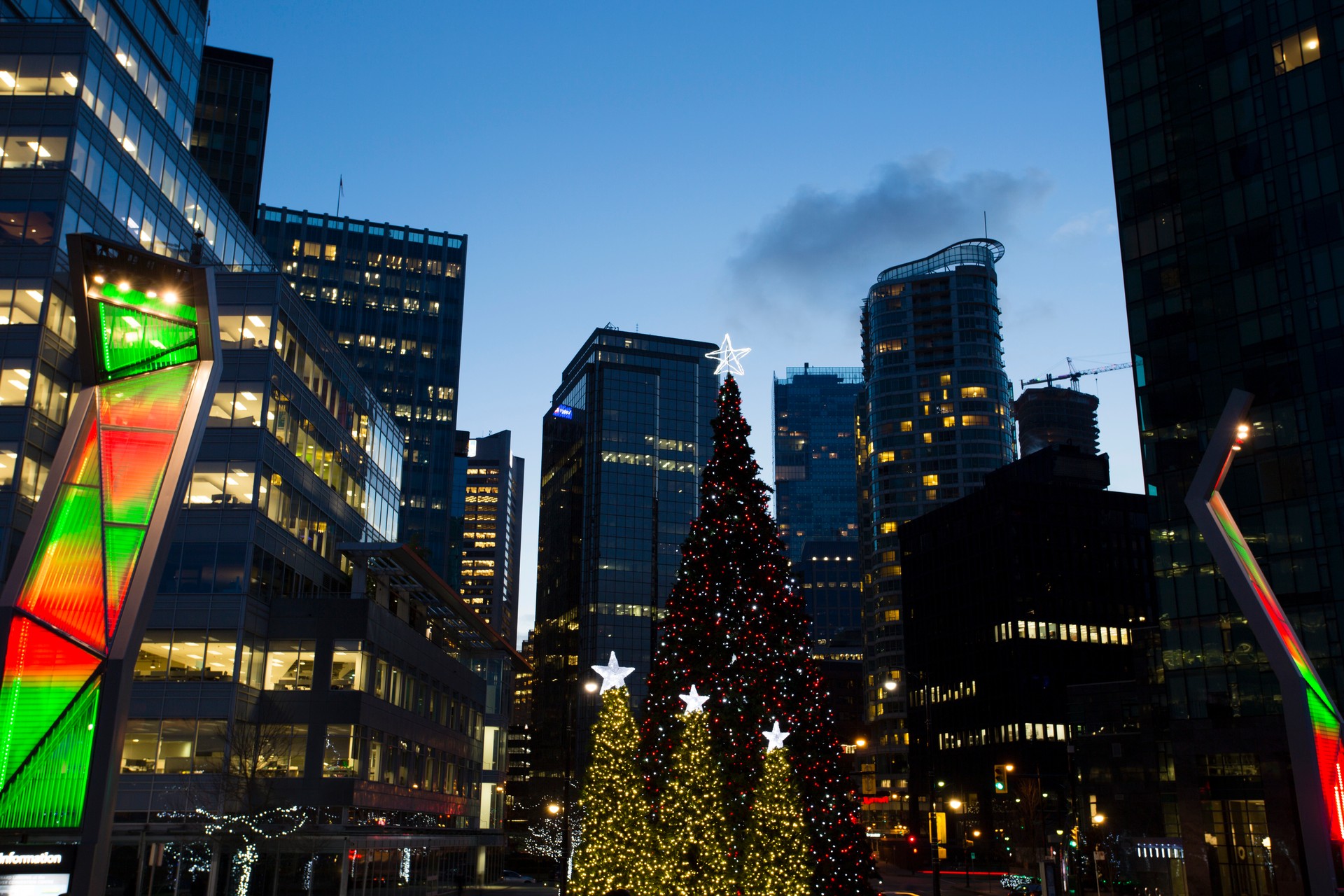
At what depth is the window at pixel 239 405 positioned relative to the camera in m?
54.9

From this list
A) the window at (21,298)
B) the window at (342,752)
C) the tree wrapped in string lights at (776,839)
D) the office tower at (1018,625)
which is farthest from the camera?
the office tower at (1018,625)

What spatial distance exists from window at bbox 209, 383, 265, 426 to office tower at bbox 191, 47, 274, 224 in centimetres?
6948

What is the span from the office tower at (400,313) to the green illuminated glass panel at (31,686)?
133965 millimetres

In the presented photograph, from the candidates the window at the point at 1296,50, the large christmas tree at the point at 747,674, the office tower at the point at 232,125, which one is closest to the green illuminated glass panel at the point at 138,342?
the large christmas tree at the point at 747,674

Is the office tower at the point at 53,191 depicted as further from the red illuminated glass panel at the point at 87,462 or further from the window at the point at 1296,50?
the window at the point at 1296,50

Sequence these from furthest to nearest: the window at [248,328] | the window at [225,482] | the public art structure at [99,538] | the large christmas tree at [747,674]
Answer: the window at [248,328] → the window at [225,482] → the large christmas tree at [747,674] → the public art structure at [99,538]

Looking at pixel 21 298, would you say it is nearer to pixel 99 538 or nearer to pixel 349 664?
pixel 349 664

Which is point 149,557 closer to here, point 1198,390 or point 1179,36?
point 1198,390

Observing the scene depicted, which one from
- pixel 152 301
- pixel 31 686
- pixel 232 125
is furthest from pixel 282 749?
pixel 232 125

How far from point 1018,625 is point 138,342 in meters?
125

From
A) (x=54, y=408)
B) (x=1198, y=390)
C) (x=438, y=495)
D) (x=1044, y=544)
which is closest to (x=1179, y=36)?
(x=1198, y=390)

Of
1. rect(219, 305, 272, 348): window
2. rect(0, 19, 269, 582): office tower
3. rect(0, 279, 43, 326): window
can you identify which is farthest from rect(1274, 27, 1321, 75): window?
rect(0, 279, 43, 326): window

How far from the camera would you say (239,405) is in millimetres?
55156

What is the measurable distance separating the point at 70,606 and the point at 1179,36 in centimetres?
7043
